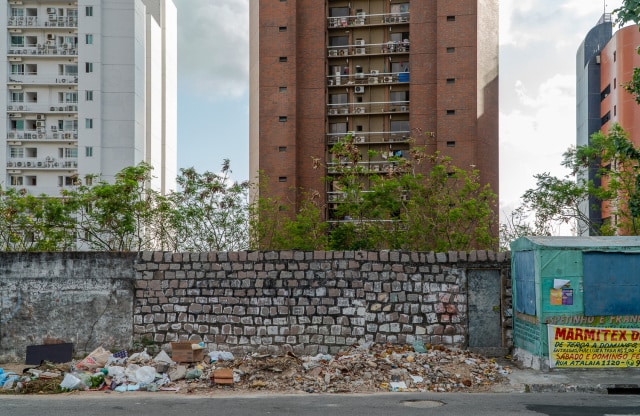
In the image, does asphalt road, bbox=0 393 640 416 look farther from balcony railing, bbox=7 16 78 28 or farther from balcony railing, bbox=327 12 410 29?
balcony railing, bbox=7 16 78 28

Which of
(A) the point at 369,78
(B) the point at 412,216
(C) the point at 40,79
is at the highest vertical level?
(C) the point at 40,79

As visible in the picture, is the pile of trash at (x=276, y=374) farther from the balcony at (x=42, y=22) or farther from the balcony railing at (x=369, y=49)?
the balcony at (x=42, y=22)

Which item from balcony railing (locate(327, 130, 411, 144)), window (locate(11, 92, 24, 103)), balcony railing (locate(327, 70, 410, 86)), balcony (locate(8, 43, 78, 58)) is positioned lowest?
balcony railing (locate(327, 130, 411, 144))

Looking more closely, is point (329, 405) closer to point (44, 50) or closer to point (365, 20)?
point (365, 20)

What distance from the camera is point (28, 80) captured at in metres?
53.1

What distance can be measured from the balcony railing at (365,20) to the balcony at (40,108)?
21499mm

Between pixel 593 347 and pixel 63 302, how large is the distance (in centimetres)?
1206

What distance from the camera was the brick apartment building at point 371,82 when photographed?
4553 cm

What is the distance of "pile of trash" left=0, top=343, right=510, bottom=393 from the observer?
12953 millimetres

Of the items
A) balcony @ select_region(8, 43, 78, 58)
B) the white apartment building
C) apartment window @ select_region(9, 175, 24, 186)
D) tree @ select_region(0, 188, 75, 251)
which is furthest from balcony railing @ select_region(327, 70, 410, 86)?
tree @ select_region(0, 188, 75, 251)

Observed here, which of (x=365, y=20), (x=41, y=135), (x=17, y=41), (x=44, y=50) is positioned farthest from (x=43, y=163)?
(x=365, y=20)

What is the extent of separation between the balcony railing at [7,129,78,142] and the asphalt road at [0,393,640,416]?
1721 inches

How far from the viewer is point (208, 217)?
78.7 ft

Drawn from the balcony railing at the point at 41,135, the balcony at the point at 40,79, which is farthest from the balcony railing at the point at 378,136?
the balcony at the point at 40,79
